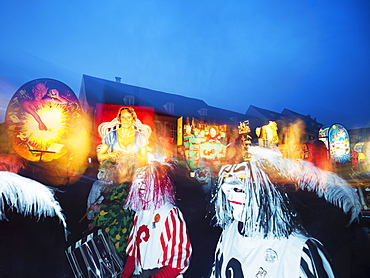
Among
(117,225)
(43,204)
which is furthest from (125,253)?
(43,204)

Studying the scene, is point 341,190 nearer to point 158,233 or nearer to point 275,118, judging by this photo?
point 275,118

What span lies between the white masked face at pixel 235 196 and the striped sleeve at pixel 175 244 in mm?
542

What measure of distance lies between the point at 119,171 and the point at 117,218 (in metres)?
0.70

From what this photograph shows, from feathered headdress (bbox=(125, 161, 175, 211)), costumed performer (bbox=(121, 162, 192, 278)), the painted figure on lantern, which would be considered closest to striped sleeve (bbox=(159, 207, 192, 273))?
costumed performer (bbox=(121, 162, 192, 278))

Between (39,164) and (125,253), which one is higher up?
(39,164)

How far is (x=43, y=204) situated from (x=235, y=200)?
1.82 metres

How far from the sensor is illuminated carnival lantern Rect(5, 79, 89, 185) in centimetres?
203

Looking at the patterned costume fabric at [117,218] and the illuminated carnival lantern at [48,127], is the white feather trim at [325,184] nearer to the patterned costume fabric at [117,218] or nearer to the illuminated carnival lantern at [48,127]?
the patterned costume fabric at [117,218]

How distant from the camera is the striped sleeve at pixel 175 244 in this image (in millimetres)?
1656

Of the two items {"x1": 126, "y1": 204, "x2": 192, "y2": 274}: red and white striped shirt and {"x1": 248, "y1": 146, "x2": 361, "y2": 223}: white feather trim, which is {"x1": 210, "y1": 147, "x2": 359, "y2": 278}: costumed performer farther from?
{"x1": 126, "y1": 204, "x2": 192, "y2": 274}: red and white striped shirt

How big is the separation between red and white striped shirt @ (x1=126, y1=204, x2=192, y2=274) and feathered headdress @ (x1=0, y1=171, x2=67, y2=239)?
2.81 feet

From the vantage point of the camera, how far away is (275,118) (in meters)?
2.44

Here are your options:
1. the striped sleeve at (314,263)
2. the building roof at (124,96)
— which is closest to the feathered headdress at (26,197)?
the building roof at (124,96)

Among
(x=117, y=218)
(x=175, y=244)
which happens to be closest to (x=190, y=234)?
(x=175, y=244)
